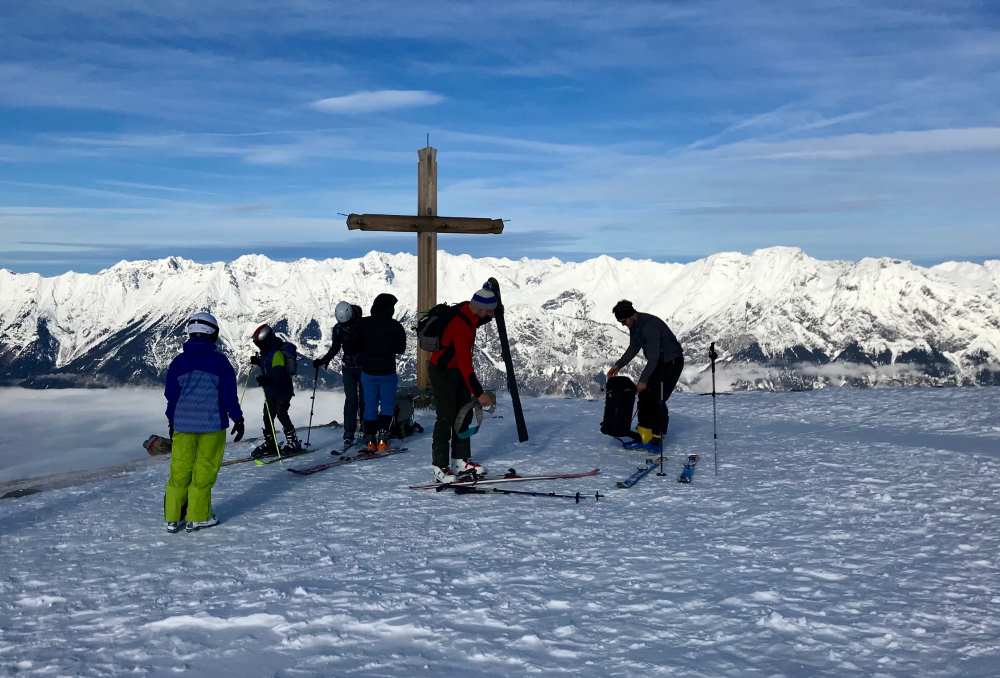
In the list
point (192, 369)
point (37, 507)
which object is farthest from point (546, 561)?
point (37, 507)

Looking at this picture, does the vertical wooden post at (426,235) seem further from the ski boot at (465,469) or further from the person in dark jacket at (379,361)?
the ski boot at (465,469)

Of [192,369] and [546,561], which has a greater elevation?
[192,369]

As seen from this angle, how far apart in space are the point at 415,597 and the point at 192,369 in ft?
12.6

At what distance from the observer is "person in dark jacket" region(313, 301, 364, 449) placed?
13.5 m

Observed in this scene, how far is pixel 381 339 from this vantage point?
43.2 feet

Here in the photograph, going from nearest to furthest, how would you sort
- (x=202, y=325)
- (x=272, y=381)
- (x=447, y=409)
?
1. (x=202, y=325)
2. (x=447, y=409)
3. (x=272, y=381)

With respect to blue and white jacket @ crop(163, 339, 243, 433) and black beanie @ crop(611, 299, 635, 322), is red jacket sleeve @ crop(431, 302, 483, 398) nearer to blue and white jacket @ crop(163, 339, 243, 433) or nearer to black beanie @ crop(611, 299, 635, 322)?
blue and white jacket @ crop(163, 339, 243, 433)

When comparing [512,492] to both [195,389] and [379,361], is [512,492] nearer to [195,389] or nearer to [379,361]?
[379,361]

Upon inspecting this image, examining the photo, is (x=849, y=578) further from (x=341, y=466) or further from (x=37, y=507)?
(x=37, y=507)

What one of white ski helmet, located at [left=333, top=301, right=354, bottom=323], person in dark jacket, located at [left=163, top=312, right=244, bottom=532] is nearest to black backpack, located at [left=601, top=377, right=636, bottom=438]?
white ski helmet, located at [left=333, top=301, right=354, bottom=323]

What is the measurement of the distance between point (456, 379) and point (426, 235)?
7506 millimetres

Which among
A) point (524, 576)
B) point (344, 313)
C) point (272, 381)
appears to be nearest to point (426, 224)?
point (344, 313)

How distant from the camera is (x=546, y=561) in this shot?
764cm

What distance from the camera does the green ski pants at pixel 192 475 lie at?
351 inches
